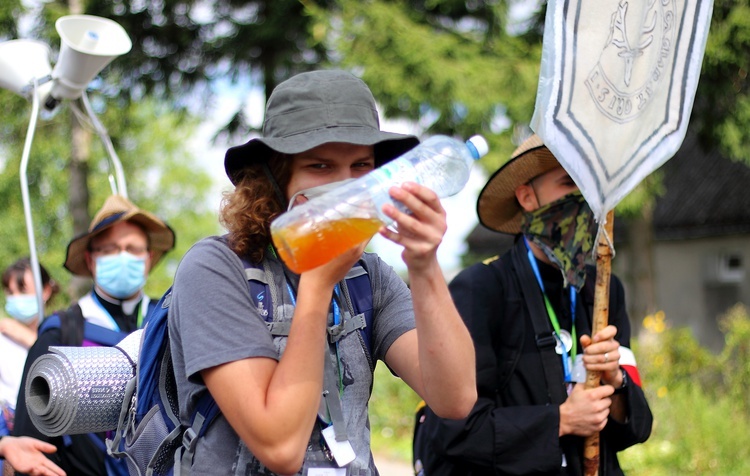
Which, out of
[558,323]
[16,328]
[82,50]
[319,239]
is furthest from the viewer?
[16,328]

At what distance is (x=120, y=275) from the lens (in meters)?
4.16

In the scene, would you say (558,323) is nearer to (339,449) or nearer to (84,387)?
(339,449)

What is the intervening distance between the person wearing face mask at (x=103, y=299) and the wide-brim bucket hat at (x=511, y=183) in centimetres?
169

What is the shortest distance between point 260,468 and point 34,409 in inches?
31.4

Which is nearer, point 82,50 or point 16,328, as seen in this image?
point 82,50

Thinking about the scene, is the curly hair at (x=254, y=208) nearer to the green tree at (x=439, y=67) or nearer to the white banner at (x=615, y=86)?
the white banner at (x=615, y=86)

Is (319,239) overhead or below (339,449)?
overhead

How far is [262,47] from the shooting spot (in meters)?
14.0

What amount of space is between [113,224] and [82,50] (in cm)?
94

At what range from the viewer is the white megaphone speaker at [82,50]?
4605mm

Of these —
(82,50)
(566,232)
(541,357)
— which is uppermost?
(82,50)

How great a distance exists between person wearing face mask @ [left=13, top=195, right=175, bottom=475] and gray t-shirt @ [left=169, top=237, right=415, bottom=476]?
68.2 inches

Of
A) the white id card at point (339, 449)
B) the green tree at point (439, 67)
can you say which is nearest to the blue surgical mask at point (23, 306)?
the white id card at point (339, 449)

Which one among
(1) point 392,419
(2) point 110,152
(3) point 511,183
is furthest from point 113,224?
(1) point 392,419
